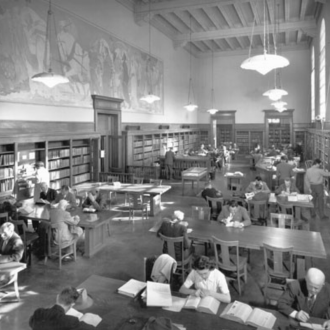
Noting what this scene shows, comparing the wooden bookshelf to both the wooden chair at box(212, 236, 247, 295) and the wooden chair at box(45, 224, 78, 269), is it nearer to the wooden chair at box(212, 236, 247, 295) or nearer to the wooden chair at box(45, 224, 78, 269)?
the wooden chair at box(45, 224, 78, 269)

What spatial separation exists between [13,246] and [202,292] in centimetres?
272

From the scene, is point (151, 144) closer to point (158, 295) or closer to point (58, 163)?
point (58, 163)

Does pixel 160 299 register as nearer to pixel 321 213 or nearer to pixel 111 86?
pixel 321 213

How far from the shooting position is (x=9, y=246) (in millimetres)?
4367

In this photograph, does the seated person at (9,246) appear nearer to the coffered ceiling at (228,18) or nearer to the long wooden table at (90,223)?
the long wooden table at (90,223)

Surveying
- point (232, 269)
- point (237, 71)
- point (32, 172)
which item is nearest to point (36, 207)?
point (32, 172)

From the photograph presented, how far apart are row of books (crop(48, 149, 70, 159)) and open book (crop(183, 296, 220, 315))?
676cm

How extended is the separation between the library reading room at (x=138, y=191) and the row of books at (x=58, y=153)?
35 mm

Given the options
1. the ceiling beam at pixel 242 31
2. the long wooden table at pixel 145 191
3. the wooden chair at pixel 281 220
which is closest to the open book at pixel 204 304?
the wooden chair at pixel 281 220

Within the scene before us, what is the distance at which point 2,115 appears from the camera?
24.1ft

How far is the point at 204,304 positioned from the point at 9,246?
2.88m

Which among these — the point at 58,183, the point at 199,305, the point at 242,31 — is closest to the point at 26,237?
the point at 199,305

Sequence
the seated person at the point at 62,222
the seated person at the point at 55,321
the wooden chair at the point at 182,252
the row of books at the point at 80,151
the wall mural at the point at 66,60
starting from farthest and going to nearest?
the row of books at the point at 80,151, the wall mural at the point at 66,60, the seated person at the point at 62,222, the wooden chair at the point at 182,252, the seated person at the point at 55,321

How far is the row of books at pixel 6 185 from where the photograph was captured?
7.09 metres
